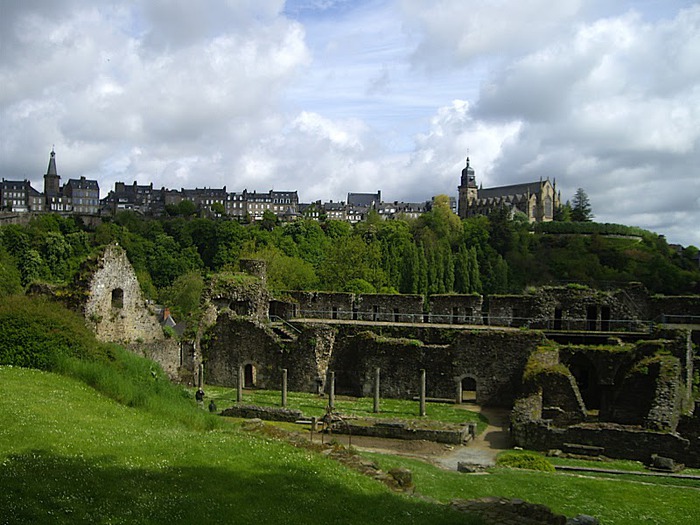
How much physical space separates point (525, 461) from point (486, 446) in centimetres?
344

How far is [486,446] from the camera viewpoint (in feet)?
76.3

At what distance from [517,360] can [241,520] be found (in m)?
23.6

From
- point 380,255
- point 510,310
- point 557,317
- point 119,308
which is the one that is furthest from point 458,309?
point 380,255

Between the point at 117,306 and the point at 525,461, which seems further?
the point at 117,306

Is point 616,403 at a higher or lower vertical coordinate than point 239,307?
lower

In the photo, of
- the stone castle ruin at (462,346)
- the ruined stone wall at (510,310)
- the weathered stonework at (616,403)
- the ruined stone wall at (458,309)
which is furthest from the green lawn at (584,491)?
the ruined stone wall at (458,309)

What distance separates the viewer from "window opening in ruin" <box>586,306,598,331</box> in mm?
34688

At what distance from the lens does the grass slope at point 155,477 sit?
381 inches

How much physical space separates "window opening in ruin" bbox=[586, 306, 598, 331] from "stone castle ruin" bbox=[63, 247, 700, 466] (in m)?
0.10

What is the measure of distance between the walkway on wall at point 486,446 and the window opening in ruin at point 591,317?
8.35 m

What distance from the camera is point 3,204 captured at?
191m

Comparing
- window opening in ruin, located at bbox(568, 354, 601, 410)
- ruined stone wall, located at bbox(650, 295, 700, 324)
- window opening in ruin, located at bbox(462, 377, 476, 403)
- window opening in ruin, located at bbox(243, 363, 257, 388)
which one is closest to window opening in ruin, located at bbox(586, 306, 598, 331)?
ruined stone wall, located at bbox(650, 295, 700, 324)

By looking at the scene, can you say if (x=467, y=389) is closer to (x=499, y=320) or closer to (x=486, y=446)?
(x=499, y=320)

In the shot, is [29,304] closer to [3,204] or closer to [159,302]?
[159,302]
